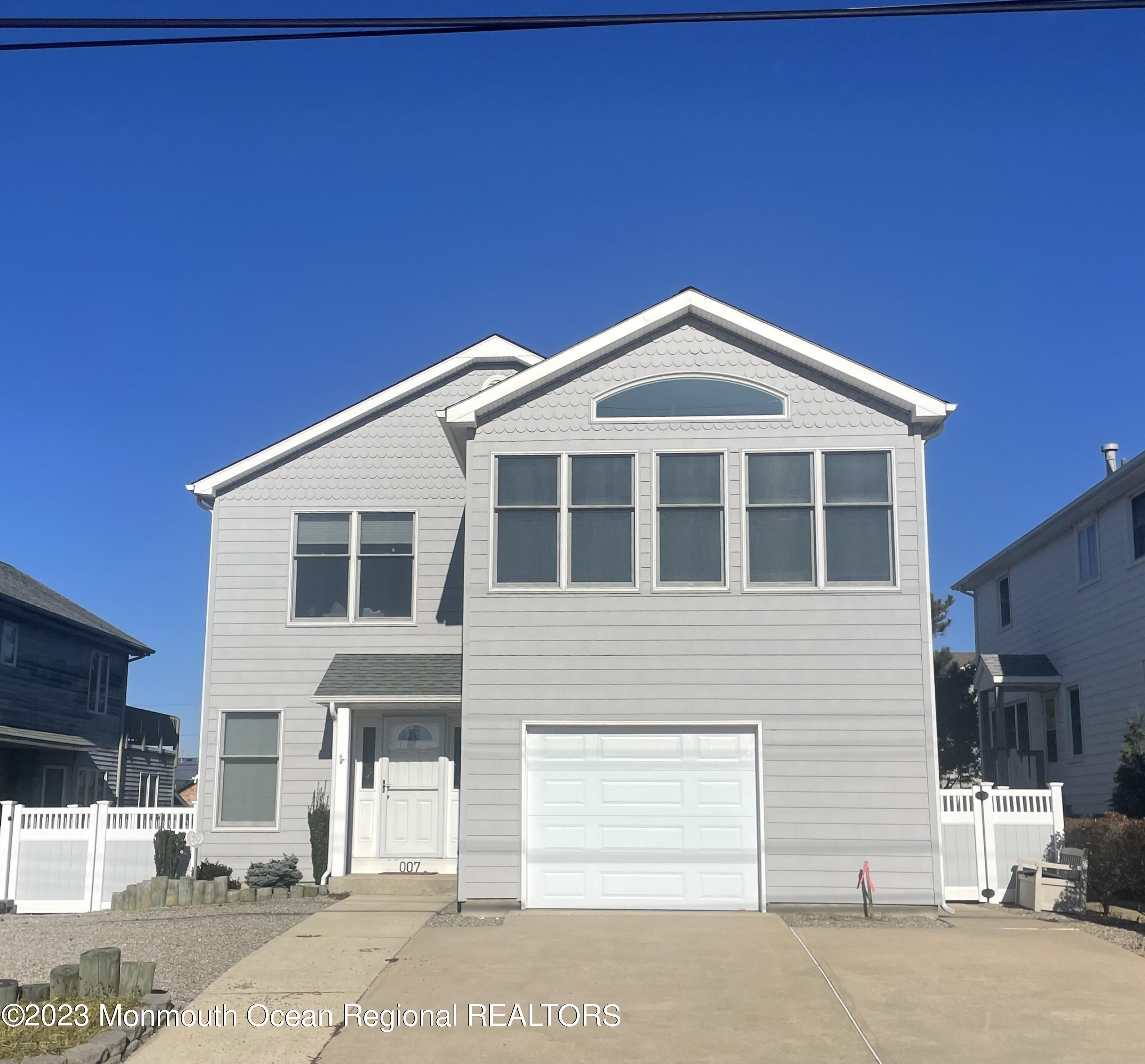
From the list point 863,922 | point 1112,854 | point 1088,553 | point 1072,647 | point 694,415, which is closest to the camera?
point 863,922

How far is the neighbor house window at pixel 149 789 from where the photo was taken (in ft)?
99.2

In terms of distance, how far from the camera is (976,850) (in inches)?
560

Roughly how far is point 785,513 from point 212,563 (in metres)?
8.33

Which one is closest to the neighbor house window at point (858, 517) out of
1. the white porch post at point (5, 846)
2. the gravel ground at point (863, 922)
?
the gravel ground at point (863, 922)

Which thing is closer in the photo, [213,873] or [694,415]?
[694,415]

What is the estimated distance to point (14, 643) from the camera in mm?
24219

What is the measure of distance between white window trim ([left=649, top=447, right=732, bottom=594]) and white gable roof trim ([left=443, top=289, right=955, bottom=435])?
144 cm

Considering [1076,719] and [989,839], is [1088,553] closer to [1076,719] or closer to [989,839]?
[1076,719]

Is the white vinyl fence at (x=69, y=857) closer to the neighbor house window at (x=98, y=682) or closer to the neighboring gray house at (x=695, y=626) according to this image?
the neighboring gray house at (x=695, y=626)

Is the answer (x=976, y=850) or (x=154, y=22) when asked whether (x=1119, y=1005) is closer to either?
(x=976, y=850)

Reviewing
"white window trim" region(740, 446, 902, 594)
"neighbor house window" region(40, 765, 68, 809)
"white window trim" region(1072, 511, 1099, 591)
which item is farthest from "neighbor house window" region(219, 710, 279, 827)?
"white window trim" region(1072, 511, 1099, 591)

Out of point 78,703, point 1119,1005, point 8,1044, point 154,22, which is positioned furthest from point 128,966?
point 78,703

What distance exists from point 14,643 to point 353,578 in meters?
11.0

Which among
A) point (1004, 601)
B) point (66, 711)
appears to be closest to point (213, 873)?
point (66, 711)
